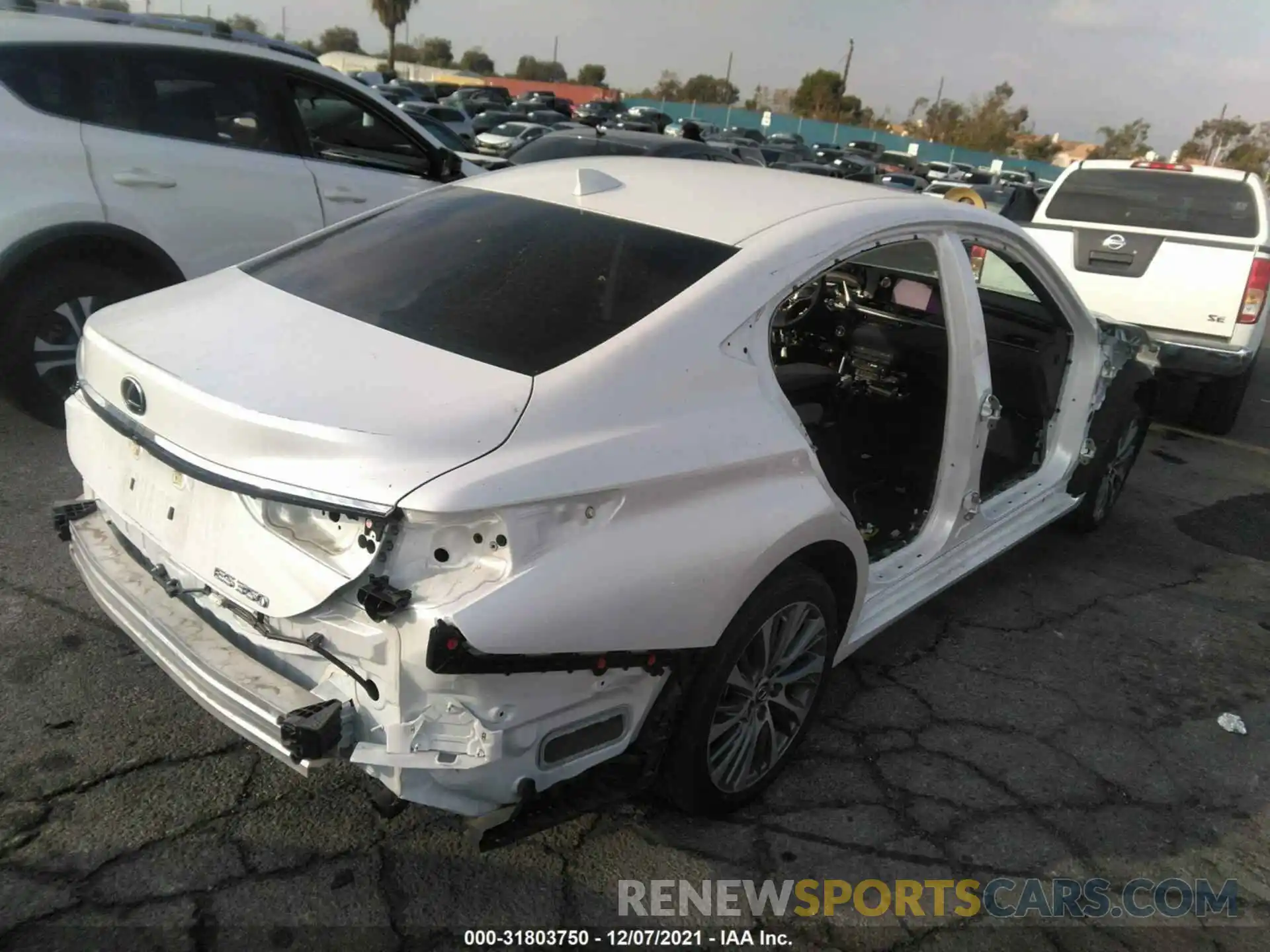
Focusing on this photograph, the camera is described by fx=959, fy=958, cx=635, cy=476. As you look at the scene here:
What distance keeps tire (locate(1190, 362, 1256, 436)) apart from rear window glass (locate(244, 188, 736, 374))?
238 inches

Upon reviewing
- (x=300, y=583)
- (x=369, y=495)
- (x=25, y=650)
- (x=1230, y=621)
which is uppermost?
(x=369, y=495)

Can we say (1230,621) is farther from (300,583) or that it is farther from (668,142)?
(668,142)

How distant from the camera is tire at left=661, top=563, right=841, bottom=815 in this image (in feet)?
7.75

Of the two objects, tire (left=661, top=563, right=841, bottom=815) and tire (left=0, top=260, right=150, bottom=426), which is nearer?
tire (left=661, top=563, right=841, bottom=815)

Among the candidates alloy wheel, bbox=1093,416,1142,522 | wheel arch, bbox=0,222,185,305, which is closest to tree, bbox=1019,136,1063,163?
alloy wheel, bbox=1093,416,1142,522

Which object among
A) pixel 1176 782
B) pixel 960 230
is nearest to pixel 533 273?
pixel 960 230

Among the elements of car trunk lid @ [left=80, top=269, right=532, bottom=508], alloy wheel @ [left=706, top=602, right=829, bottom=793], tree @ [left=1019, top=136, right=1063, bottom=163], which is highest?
car trunk lid @ [left=80, top=269, right=532, bottom=508]

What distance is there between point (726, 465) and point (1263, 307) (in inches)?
249

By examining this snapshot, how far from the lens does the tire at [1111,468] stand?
462 centimetres

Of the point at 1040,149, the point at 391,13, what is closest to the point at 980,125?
the point at 1040,149

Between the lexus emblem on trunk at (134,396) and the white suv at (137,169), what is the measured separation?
2625mm

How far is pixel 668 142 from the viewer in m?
10.0

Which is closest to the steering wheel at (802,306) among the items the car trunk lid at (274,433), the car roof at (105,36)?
the car trunk lid at (274,433)

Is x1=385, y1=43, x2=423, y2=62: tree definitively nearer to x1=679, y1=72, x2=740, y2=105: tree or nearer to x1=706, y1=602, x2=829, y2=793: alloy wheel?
x1=679, y1=72, x2=740, y2=105: tree
